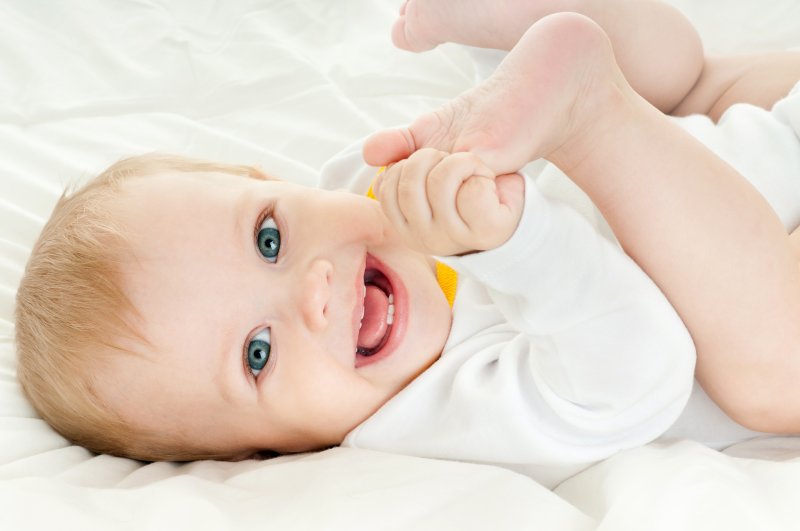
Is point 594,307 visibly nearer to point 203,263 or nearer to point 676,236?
point 676,236

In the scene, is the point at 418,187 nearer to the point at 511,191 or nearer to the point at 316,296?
the point at 511,191

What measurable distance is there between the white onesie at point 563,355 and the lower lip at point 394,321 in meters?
0.06

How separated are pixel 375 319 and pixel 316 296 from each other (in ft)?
0.43

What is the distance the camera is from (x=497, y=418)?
3.15 ft

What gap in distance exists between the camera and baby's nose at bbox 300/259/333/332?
99 cm

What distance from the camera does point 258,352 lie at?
1040mm

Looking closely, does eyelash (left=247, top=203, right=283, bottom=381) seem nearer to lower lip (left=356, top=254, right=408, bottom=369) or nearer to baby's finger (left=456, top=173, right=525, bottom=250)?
lower lip (left=356, top=254, right=408, bottom=369)

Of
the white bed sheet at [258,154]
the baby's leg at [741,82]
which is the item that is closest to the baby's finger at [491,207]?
the white bed sheet at [258,154]

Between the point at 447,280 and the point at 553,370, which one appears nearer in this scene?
the point at 553,370

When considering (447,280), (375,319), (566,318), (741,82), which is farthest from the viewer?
(741,82)

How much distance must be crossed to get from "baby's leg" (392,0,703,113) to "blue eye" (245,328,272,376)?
56 centimetres

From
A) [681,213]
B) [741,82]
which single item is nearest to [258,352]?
[681,213]

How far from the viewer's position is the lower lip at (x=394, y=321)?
1074mm

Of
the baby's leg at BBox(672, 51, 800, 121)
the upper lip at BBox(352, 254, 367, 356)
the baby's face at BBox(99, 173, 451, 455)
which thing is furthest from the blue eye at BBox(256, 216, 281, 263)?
the baby's leg at BBox(672, 51, 800, 121)
